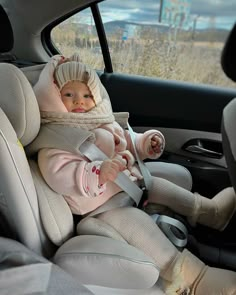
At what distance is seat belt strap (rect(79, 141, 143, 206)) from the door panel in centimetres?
48

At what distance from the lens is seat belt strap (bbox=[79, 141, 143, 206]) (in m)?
1.40

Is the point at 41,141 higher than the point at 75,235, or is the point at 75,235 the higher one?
the point at 41,141

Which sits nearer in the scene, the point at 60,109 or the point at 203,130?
the point at 60,109

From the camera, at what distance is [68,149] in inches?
53.7

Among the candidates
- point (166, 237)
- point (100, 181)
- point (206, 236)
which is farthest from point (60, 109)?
point (206, 236)

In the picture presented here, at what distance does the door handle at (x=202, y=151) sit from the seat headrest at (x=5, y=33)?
0.92 metres

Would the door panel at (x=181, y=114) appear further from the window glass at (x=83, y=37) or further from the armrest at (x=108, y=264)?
the armrest at (x=108, y=264)

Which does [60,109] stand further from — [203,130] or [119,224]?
[203,130]

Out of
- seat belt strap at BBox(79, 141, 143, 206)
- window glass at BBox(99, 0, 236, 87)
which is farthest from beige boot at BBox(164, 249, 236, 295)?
window glass at BBox(99, 0, 236, 87)

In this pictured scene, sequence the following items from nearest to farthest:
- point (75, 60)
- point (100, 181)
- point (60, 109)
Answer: point (100, 181)
point (60, 109)
point (75, 60)

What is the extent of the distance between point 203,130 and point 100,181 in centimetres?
83

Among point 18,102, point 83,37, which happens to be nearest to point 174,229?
point 18,102

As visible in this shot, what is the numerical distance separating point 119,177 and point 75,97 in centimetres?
30

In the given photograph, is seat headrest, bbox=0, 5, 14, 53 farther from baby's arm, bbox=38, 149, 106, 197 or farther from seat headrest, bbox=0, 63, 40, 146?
baby's arm, bbox=38, 149, 106, 197
